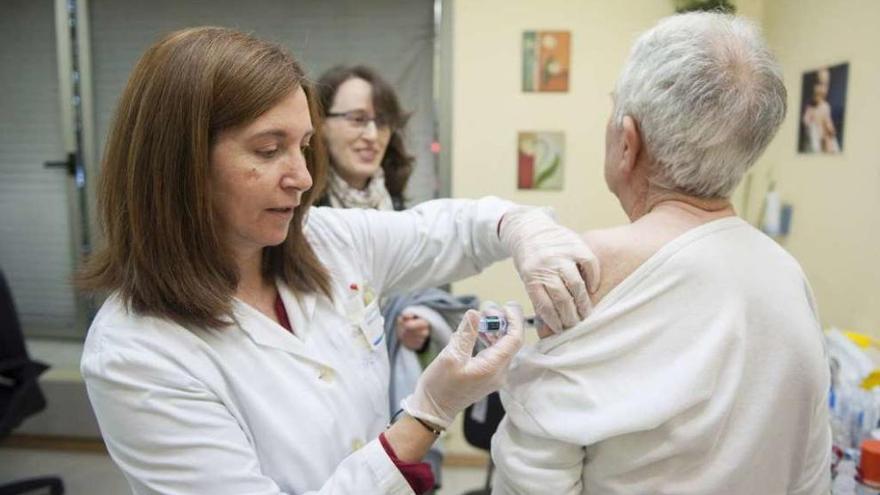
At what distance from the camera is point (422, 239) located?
4.55ft

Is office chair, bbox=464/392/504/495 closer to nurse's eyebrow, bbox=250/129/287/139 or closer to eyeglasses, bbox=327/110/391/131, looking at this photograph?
eyeglasses, bbox=327/110/391/131

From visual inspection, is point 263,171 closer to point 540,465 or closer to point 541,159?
point 540,465

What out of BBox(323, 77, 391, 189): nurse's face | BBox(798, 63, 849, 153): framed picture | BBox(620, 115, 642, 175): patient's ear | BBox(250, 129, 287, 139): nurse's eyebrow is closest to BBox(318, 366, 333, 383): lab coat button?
BBox(250, 129, 287, 139): nurse's eyebrow

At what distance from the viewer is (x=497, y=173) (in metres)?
2.89

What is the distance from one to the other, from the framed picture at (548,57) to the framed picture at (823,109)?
97 centimetres

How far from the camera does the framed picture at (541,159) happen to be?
A: 2836 millimetres

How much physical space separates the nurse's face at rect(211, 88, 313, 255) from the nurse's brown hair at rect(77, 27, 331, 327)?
16 mm

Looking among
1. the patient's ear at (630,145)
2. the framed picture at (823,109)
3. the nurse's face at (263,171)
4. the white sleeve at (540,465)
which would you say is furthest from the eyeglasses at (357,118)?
the framed picture at (823,109)

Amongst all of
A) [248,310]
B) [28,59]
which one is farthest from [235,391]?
[28,59]

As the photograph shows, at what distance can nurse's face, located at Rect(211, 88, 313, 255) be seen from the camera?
90 cm

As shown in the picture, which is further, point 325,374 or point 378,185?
point 378,185

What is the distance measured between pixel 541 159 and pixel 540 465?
2123mm

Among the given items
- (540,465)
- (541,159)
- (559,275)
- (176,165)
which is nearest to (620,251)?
(559,275)

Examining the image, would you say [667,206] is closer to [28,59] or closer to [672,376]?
[672,376]
